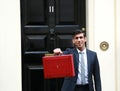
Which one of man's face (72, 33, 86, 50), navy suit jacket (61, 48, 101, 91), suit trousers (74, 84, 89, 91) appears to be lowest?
suit trousers (74, 84, 89, 91)

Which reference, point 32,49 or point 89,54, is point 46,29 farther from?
point 89,54

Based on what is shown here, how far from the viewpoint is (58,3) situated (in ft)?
21.2

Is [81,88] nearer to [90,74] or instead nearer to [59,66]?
[90,74]

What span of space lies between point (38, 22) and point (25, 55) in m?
0.58

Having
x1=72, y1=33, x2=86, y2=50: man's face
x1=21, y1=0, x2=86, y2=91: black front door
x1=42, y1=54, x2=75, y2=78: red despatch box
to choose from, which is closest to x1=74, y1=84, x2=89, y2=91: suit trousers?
x1=42, y1=54, x2=75, y2=78: red despatch box

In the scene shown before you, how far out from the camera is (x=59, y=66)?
487cm

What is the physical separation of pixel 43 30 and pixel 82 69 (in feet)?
5.69

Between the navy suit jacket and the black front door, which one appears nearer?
the navy suit jacket

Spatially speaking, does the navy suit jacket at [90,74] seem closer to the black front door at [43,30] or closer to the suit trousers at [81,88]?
the suit trousers at [81,88]

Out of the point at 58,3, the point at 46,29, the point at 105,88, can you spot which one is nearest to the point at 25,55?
the point at 46,29

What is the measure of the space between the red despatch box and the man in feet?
0.25

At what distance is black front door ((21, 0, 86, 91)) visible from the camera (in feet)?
21.0

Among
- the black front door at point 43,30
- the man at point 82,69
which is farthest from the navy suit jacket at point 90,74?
the black front door at point 43,30

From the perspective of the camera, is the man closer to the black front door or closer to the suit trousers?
the suit trousers
